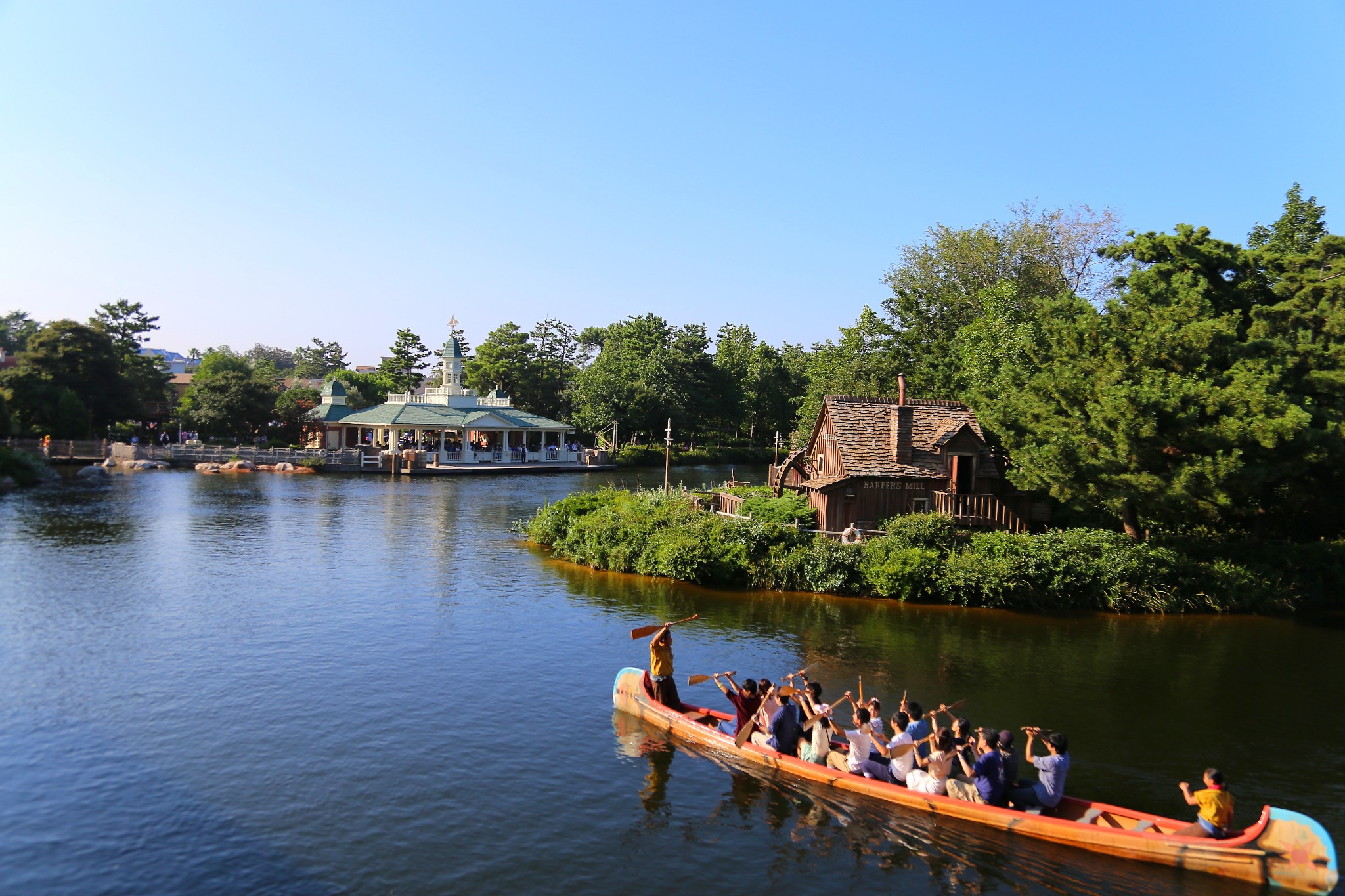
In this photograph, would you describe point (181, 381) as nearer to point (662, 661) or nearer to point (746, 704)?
point (662, 661)

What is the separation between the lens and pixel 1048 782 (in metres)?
13.4

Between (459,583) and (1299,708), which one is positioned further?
(459,583)

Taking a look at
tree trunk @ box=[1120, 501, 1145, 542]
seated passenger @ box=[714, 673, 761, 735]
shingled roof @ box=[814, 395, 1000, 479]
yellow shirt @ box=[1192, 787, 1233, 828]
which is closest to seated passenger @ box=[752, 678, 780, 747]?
seated passenger @ box=[714, 673, 761, 735]

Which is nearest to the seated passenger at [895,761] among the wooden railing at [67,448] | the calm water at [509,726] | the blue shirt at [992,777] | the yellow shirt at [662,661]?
the calm water at [509,726]

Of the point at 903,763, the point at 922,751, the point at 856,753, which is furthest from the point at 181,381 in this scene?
the point at 903,763

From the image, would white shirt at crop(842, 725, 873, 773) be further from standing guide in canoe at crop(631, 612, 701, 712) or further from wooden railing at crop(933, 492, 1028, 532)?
wooden railing at crop(933, 492, 1028, 532)

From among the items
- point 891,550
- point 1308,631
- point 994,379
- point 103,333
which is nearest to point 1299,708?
point 1308,631

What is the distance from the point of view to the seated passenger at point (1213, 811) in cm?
1238

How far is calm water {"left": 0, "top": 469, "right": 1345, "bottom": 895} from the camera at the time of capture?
12.4 meters

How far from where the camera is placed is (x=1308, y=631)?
2577 cm

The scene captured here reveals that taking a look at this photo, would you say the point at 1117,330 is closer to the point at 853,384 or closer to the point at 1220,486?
the point at 1220,486

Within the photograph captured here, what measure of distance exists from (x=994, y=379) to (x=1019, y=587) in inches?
405

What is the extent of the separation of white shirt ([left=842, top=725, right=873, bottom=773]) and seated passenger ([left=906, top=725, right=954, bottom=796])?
767 mm

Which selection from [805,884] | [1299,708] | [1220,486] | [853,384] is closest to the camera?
[805,884]
